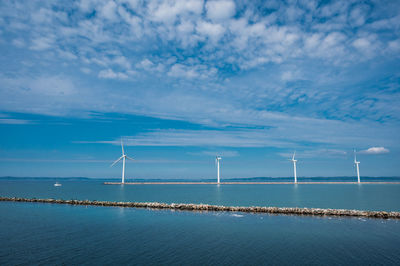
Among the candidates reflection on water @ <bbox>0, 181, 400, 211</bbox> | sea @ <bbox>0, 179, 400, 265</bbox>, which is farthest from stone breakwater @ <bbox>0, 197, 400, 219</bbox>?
reflection on water @ <bbox>0, 181, 400, 211</bbox>

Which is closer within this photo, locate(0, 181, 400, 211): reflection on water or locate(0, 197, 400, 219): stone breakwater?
locate(0, 197, 400, 219): stone breakwater

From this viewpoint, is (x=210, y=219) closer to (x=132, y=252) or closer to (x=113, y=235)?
(x=113, y=235)

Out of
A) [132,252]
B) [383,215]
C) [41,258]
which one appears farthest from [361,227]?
[41,258]

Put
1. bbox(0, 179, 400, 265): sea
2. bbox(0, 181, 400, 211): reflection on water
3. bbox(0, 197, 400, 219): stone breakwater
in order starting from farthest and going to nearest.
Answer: bbox(0, 181, 400, 211): reflection on water → bbox(0, 197, 400, 219): stone breakwater → bbox(0, 179, 400, 265): sea

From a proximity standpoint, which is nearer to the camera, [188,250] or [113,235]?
[188,250]

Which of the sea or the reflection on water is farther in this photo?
the reflection on water

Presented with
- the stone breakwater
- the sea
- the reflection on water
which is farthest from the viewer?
the reflection on water

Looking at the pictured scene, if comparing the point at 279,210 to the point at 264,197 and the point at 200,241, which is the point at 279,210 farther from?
the point at 264,197

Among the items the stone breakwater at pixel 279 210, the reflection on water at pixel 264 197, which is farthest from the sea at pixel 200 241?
the reflection on water at pixel 264 197

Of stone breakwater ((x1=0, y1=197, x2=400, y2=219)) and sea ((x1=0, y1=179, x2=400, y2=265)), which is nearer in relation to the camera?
sea ((x1=0, y1=179, x2=400, y2=265))

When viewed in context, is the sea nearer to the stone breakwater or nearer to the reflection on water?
the stone breakwater

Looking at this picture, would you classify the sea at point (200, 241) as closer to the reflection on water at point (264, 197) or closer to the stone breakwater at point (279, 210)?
the stone breakwater at point (279, 210)
